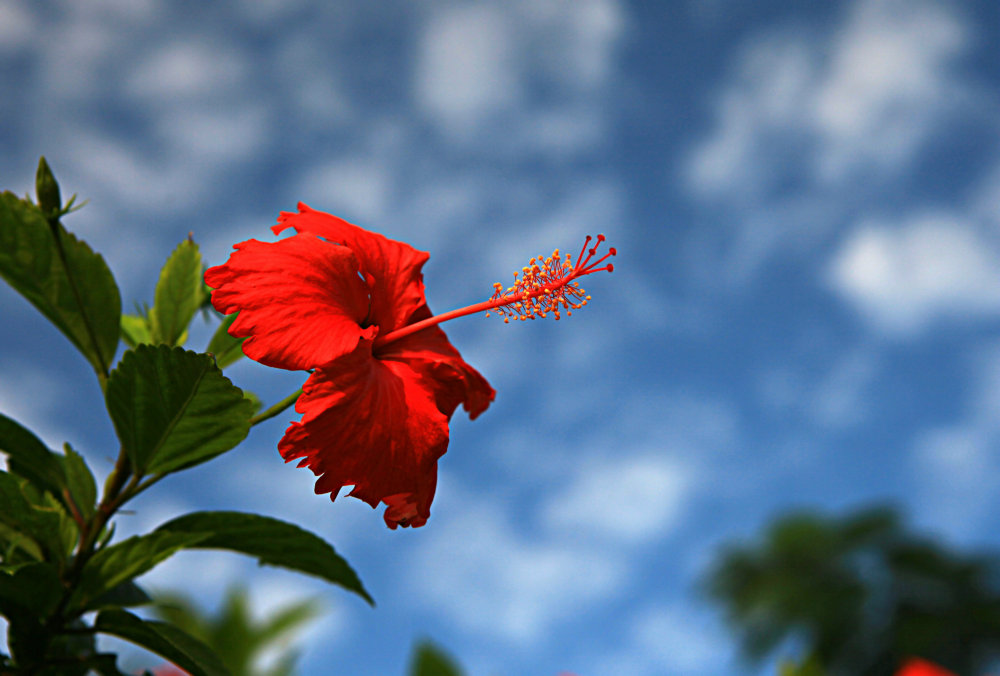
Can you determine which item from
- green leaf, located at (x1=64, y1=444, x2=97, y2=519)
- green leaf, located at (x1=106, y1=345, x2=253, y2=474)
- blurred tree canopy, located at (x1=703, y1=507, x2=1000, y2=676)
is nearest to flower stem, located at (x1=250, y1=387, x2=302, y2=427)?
green leaf, located at (x1=106, y1=345, x2=253, y2=474)

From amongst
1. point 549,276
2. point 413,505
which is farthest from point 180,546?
point 549,276

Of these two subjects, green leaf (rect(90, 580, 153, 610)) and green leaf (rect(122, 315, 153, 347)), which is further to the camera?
green leaf (rect(122, 315, 153, 347))

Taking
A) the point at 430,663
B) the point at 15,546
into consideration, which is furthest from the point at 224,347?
the point at 430,663

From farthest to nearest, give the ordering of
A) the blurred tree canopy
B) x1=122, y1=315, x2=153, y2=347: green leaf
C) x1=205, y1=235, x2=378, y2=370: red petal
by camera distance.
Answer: the blurred tree canopy
x1=122, y1=315, x2=153, y2=347: green leaf
x1=205, y1=235, x2=378, y2=370: red petal

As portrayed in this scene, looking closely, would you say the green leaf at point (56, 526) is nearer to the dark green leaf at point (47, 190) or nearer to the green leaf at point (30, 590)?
the green leaf at point (30, 590)

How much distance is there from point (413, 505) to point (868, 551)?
25578 mm

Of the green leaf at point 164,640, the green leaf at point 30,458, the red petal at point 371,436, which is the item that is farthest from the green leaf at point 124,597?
the red petal at point 371,436

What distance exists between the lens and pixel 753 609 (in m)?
22.9

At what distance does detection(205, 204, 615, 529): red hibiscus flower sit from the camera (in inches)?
30.3

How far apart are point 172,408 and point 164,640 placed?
27 cm

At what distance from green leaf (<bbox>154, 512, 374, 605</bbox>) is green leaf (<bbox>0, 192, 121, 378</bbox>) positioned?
25 cm

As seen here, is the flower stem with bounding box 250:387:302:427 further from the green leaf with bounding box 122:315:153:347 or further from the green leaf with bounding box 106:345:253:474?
the green leaf with bounding box 122:315:153:347

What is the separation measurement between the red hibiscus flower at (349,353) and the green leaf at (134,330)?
44 centimetres

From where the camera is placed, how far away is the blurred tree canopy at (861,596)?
67.4 feet
